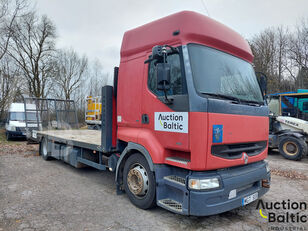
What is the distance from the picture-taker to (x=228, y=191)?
3.06 metres

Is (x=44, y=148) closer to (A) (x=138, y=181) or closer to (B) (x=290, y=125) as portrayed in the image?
(A) (x=138, y=181)

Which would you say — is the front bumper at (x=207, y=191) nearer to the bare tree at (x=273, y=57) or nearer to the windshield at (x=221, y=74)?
the windshield at (x=221, y=74)

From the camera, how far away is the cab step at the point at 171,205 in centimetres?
306

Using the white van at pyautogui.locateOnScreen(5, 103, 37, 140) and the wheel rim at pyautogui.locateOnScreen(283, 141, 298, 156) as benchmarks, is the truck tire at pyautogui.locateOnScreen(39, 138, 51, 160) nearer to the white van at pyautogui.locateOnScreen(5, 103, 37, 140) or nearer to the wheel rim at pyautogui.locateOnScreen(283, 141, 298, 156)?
the white van at pyautogui.locateOnScreen(5, 103, 37, 140)

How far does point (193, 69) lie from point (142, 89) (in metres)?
1.03

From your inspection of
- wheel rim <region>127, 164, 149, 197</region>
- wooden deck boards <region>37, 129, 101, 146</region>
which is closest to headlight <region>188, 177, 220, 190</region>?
wheel rim <region>127, 164, 149, 197</region>

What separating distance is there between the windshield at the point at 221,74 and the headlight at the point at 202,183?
48.0 inches

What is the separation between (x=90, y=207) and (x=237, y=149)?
2755 mm

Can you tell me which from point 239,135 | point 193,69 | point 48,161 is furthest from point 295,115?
point 48,161

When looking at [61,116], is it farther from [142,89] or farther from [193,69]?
[193,69]

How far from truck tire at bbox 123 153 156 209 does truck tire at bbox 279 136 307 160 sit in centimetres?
687

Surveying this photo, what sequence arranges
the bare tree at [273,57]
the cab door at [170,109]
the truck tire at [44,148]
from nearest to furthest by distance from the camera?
the cab door at [170,109] < the truck tire at [44,148] < the bare tree at [273,57]

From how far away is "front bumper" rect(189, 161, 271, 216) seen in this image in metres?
2.89

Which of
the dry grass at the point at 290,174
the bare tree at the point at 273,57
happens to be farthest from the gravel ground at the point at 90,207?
the bare tree at the point at 273,57
